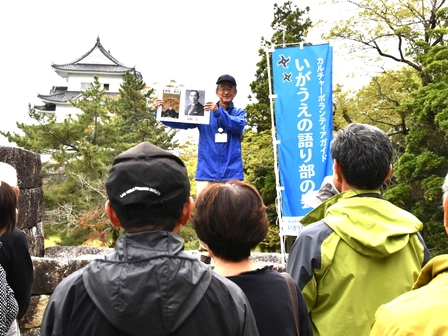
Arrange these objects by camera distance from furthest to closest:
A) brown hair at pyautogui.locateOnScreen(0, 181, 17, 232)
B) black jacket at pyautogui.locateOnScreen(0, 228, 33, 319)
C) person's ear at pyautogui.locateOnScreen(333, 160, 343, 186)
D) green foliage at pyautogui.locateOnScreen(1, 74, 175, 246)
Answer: green foliage at pyautogui.locateOnScreen(1, 74, 175, 246), black jacket at pyautogui.locateOnScreen(0, 228, 33, 319), brown hair at pyautogui.locateOnScreen(0, 181, 17, 232), person's ear at pyautogui.locateOnScreen(333, 160, 343, 186)

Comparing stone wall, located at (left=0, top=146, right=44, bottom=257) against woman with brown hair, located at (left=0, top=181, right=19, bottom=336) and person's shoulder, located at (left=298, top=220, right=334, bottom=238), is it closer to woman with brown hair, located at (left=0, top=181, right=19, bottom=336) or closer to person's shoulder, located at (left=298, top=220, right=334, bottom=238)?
woman with brown hair, located at (left=0, top=181, right=19, bottom=336)

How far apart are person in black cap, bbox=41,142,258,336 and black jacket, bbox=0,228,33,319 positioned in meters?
1.39

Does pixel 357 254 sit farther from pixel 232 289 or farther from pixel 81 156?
pixel 81 156

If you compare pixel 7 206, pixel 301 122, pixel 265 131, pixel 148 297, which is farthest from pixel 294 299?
pixel 265 131

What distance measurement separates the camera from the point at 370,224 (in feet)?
6.27

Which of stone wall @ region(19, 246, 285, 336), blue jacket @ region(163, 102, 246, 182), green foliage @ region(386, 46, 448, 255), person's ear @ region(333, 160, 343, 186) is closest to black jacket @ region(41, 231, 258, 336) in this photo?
person's ear @ region(333, 160, 343, 186)

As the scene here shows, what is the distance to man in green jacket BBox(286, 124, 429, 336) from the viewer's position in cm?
189

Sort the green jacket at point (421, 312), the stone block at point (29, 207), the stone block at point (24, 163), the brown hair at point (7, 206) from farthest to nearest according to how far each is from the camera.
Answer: the stone block at point (29, 207) < the stone block at point (24, 163) < the brown hair at point (7, 206) < the green jacket at point (421, 312)

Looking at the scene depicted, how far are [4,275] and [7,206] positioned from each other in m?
0.40

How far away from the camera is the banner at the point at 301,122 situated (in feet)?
25.0

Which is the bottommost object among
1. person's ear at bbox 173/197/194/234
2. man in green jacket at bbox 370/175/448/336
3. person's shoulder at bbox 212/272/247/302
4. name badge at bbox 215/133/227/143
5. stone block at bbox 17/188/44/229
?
stone block at bbox 17/188/44/229

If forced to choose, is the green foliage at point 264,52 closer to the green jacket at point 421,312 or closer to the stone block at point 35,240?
the stone block at point 35,240

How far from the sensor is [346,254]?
1910 mm

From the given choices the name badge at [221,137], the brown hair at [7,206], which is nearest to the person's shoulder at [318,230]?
the brown hair at [7,206]
